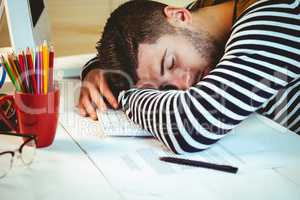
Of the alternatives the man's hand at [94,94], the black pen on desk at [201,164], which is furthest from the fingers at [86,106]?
the black pen on desk at [201,164]

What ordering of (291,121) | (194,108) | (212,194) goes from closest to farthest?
(212,194)
(194,108)
(291,121)

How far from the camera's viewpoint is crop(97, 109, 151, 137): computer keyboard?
0.77 m

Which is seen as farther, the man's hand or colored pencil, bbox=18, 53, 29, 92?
the man's hand

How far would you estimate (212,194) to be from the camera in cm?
58

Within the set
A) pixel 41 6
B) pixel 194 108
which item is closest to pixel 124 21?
pixel 41 6

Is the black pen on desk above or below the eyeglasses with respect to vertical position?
below

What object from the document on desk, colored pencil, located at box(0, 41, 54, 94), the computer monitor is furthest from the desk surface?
the computer monitor

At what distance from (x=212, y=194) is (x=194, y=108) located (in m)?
0.17

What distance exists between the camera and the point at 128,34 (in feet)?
2.81

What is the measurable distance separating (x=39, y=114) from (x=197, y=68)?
0.32 metres

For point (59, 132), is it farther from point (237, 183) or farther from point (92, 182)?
point (237, 183)

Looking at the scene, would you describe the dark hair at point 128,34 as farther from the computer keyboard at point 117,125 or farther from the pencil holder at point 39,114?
the pencil holder at point 39,114

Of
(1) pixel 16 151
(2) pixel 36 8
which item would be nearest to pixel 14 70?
(1) pixel 16 151

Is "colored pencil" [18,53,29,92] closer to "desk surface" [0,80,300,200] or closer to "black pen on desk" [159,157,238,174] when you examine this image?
"desk surface" [0,80,300,200]
